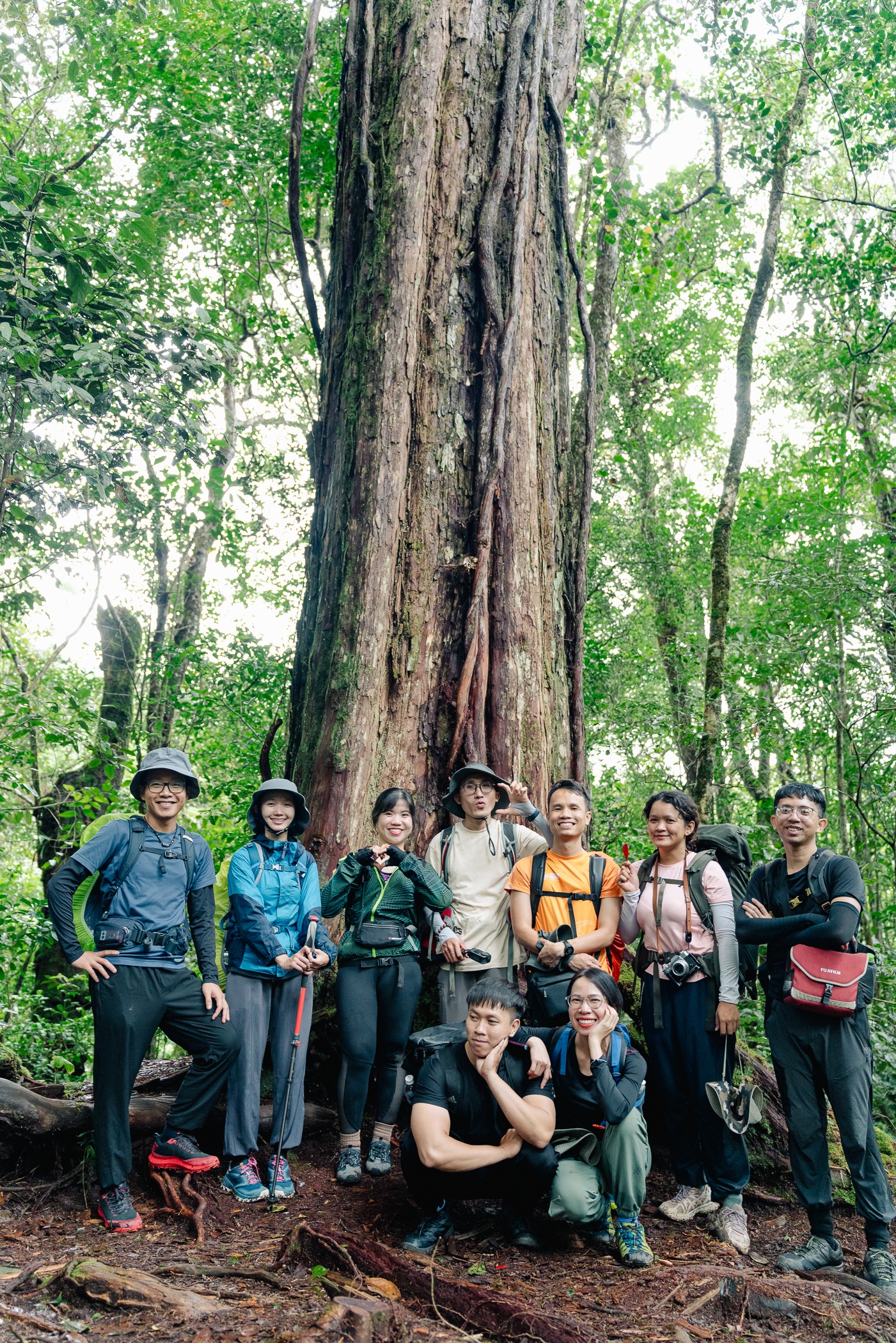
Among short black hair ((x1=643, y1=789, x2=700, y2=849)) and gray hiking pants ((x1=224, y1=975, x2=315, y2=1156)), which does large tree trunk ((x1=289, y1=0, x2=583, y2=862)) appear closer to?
gray hiking pants ((x1=224, y1=975, x2=315, y2=1156))

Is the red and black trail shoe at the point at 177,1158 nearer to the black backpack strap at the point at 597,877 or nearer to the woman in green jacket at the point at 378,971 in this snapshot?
the woman in green jacket at the point at 378,971

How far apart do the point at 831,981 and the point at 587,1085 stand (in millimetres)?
1101

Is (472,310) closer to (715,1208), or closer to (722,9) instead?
(715,1208)

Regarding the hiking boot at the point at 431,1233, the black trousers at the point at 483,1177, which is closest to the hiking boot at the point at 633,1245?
the black trousers at the point at 483,1177

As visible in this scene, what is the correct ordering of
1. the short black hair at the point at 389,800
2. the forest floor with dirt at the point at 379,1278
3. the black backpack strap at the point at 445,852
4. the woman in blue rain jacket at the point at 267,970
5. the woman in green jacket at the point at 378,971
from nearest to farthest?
the forest floor with dirt at the point at 379,1278, the woman in blue rain jacket at the point at 267,970, the woman in green jacket at the point at 378,971, the short black hair at the point at 389,800, the black backpack strap at the point at 445,852

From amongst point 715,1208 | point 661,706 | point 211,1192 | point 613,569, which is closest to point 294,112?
point 211,1192

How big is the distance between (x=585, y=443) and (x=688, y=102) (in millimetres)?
11072

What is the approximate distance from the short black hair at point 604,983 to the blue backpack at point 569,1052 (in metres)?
0.15

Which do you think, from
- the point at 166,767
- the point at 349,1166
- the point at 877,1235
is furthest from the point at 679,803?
the point at 166,767

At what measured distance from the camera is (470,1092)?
3707 millimetres

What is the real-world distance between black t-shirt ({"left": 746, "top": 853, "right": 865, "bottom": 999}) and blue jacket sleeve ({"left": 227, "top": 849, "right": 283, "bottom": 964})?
2.18m

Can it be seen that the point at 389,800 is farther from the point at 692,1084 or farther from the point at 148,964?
the point at 692,1084

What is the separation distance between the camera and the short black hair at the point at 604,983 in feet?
12.6

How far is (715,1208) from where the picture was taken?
4.05 m
